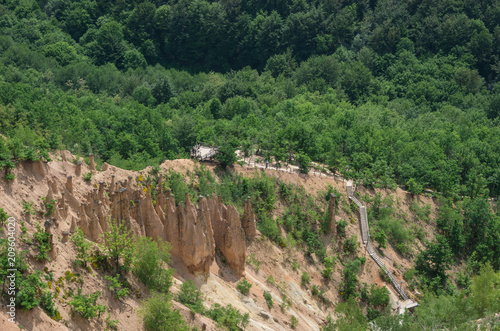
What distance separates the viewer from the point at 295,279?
61031mm

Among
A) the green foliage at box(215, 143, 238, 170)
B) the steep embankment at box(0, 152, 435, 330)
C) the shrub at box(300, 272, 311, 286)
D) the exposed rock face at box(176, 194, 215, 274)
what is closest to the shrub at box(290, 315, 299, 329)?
the steep embankment at box(0, 152, 435, 330)

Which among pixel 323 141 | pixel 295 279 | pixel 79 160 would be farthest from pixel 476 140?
pixel 79 160

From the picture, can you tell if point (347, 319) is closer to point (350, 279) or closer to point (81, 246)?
point (350, 279)

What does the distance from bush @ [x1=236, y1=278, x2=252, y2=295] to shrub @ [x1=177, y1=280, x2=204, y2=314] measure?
20.5 ft

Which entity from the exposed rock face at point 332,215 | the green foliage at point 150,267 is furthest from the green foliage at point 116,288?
the exposed rock face at point 332,215

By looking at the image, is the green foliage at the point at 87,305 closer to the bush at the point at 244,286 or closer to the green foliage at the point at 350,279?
the bush at the point at 244,286

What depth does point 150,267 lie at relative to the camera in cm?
4634

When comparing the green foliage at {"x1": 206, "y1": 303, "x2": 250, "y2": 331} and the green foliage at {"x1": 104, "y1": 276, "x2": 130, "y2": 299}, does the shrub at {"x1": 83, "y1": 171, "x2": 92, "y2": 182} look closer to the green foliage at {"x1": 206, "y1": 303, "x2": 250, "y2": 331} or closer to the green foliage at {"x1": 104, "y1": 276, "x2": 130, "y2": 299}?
the green foliage at {"x1": 104, "y1": 276, "x2": 130, "y2": 299}

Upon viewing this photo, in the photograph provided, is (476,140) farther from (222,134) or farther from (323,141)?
(222,134)

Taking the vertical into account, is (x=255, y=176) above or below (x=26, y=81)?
below

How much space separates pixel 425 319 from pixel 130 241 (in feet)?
71.9

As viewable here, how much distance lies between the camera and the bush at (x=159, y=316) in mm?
43000

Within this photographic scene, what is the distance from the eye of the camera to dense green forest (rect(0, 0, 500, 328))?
7162cm

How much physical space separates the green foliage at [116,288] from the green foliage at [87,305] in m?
1.71
